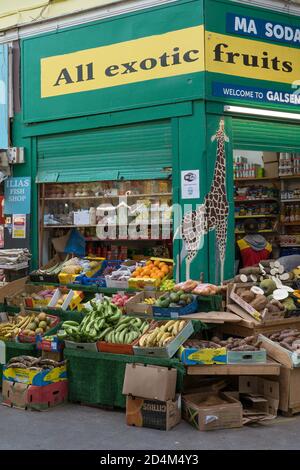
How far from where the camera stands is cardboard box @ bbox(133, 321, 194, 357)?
664cm

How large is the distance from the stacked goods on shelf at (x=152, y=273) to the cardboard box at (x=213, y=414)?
2239 mm

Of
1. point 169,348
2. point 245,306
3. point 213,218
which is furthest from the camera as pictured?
point 213,218

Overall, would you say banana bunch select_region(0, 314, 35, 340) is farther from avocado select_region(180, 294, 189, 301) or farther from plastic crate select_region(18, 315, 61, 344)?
avocado select_region(180, 294, 189, 301)

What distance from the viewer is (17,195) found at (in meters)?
10.5

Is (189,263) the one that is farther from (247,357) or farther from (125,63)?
(125,63)

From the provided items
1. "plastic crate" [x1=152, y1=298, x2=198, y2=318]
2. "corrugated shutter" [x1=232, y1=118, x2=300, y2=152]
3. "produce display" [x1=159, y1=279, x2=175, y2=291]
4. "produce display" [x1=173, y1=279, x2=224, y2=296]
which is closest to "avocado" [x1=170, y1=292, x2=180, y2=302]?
"plastic crate" [x1=152, y1=298, x2=198, y2=318]

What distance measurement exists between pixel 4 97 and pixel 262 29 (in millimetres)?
4297

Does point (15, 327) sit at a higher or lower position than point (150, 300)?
lower

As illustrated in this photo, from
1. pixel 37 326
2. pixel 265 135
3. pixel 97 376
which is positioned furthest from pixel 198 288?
pixel 265 135

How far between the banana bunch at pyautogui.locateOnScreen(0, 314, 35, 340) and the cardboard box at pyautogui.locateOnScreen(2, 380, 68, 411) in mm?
771

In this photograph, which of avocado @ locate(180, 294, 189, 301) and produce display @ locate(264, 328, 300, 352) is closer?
produce display @ locate(264, 328, 300, 352)

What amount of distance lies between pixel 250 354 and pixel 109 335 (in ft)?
5.18

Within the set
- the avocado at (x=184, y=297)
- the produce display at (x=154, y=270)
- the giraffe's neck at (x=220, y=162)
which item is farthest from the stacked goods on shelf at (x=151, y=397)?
the giraffe's neck at (x=220, y=162)

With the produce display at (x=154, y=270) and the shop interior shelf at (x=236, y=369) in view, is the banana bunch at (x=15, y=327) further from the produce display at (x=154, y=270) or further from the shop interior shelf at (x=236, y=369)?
the shop interior shelf at (x=236, y=369)
